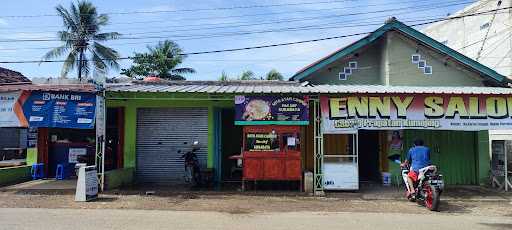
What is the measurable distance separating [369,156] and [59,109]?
10.4m

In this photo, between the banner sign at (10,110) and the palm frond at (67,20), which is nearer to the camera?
the banner sign at (10,110)

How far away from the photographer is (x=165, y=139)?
15.9 meters

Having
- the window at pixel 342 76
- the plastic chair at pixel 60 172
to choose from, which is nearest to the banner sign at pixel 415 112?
the window at pixel 342 76

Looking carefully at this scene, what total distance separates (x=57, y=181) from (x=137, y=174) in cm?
249

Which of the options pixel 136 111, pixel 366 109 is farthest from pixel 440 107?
pixel 136 111

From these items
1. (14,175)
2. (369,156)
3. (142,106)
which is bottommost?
(14,175)

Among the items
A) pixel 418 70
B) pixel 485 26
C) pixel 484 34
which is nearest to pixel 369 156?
pixel 418 70

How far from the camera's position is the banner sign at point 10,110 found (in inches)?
527

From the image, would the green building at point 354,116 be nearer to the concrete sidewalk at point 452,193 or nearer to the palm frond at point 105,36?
the concrete sidewalk at point 452,193

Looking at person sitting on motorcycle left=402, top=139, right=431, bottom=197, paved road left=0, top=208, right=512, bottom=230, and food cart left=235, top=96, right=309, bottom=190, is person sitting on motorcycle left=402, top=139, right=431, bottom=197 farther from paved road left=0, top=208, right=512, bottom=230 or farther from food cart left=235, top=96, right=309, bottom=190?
food cart left=235, top=96, right=309, bottom=190

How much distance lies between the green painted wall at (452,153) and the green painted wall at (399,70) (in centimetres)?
198

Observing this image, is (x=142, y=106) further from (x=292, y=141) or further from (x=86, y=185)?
(x=292, y=141)

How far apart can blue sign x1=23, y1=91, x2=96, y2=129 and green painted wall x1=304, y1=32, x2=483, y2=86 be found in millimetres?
7553

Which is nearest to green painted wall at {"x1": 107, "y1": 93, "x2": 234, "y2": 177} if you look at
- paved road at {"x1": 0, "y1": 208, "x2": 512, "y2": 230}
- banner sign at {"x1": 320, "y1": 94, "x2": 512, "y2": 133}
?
banner sign at {"x1": 320, "y1": 94, "x2": 512, "y2": 133}
